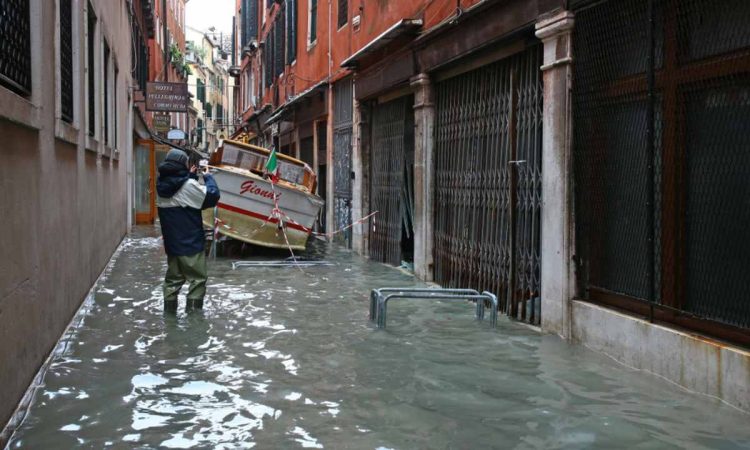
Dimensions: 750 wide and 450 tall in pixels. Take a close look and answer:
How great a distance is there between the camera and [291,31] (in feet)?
71.9

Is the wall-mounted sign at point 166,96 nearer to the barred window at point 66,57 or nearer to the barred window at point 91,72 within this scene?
the barred window at point 91,72

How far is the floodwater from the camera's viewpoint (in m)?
4.38

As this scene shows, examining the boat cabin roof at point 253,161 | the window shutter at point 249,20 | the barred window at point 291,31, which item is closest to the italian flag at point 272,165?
the boat cabin roof at point 253,161

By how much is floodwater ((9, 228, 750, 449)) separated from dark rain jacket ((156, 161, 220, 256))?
2.46 feet

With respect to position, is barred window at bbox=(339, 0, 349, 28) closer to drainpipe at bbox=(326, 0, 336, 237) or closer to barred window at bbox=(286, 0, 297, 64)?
drainpipe at bbox=(326, 0, 336, 237)

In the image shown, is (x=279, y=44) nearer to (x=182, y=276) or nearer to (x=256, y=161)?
(x=256, y=161)

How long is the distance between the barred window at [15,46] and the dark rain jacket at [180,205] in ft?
9.81

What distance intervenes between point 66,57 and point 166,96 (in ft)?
49.2

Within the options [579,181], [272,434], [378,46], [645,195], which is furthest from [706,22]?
[378,46]

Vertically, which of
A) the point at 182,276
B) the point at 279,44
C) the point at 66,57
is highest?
the point at 279,44

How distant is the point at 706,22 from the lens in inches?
210

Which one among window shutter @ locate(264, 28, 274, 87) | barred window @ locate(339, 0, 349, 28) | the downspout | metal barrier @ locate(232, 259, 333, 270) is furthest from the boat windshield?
window shutter @ locate(264, 28, 274, 87)

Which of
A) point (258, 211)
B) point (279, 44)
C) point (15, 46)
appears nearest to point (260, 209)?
point (258, 211)

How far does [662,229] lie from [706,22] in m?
1.47
